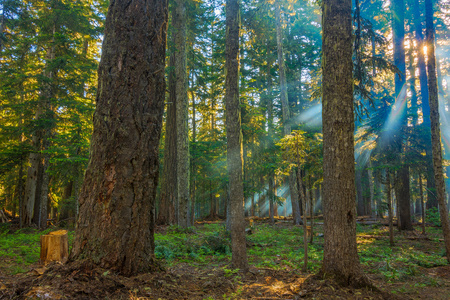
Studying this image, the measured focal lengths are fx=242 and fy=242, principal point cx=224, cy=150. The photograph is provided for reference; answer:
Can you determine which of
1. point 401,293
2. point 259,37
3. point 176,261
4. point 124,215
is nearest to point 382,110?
point 259,37

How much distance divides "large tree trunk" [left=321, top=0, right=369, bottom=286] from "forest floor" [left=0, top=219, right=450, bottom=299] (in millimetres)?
486

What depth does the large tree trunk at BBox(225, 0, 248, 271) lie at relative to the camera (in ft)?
19.4

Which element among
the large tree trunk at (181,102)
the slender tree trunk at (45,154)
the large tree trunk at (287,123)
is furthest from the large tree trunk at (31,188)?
the large tree trunk at (287,123)

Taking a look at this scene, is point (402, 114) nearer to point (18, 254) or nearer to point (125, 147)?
point (125, 147)

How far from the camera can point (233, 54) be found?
636 centimetres

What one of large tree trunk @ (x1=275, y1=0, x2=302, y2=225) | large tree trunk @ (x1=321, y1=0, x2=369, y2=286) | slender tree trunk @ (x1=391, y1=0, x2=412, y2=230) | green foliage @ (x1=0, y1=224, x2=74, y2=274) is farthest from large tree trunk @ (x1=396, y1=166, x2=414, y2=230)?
green foliage @ (x1=0, y1=224, x2=74, y2=274)

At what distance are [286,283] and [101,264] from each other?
3608 millimetres

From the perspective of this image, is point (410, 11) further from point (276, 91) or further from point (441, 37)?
point (276, 91)

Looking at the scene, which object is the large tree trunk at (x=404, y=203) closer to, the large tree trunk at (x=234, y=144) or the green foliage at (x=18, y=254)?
the large tree trunk at (x=234, y=144)

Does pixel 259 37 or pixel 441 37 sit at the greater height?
pixel 441 37

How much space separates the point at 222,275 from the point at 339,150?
145 inches

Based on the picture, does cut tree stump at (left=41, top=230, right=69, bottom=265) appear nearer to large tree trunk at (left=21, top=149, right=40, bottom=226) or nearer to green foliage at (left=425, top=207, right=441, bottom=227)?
large tree trunk at (left=21, top=149, right=40, bottom=226)

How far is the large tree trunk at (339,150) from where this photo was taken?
473 cm

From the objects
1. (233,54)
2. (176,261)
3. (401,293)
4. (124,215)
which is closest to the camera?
(124,215)
